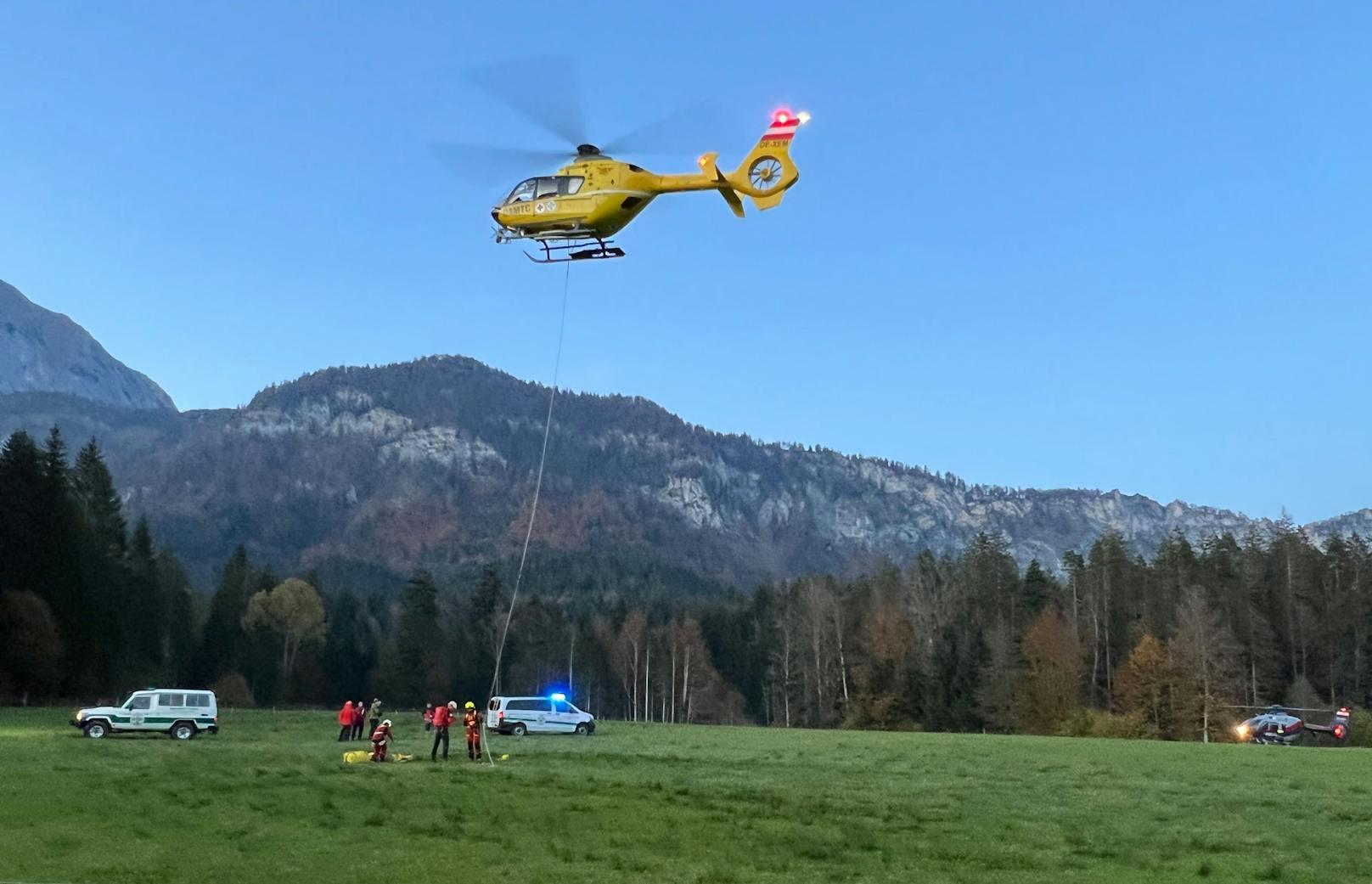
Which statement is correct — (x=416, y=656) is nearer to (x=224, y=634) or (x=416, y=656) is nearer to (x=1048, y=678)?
(x=224, y=634)

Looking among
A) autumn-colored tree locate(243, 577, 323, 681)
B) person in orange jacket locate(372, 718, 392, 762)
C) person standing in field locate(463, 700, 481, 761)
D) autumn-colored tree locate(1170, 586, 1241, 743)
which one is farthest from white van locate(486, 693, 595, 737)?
autumn-colored tree locate(243, 577, 323, 681)

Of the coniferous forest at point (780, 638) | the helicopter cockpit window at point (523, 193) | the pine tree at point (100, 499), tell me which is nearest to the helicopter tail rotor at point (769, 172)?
the helicopter cockpit window at point (523, 193)

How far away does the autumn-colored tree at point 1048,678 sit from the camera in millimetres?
72062

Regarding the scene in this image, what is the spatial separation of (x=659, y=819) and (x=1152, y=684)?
53610 mm

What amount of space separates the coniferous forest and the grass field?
35.0m

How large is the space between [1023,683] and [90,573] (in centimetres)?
6073

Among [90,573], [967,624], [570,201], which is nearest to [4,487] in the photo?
[90,573]

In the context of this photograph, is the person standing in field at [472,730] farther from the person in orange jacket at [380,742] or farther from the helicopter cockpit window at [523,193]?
the helicopter cockpit window at [523,193]

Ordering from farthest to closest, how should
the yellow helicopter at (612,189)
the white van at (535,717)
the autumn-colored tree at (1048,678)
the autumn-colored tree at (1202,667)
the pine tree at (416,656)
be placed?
the pine tree at (416,656) < the autumn-colored tree at (1048,678) < the autumn-colored tree at (1202,667) < the white van at (535,717) < the yellow helicopter at (612,189)

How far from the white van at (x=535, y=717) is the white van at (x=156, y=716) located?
11147mm

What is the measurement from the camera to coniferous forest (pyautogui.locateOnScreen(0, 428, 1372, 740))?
211 ft

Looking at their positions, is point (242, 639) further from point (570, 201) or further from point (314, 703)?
point (570, 201)

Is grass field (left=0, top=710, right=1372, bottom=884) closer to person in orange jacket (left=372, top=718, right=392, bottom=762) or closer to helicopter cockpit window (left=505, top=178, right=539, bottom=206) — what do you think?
person in orange jacket (left=372, top=718, right=392, bottom=762)

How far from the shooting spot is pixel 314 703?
315 ft
